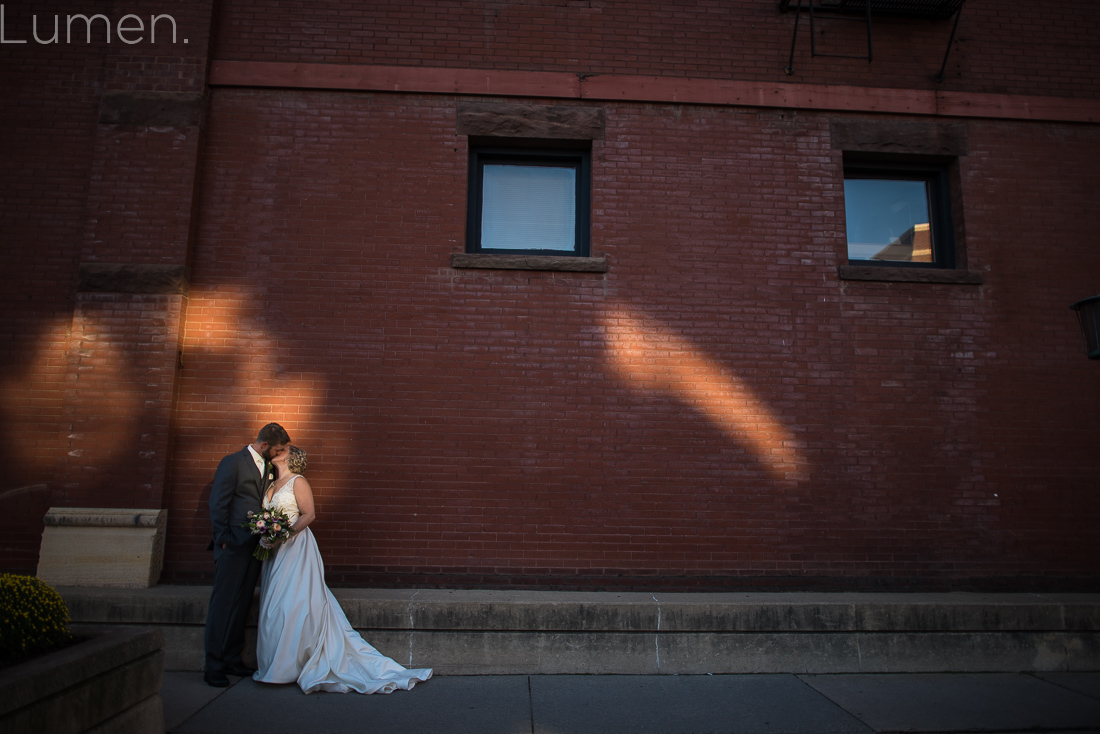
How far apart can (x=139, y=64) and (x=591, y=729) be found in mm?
7646

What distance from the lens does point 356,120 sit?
6.96 meters

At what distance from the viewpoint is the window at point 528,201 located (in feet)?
23.2

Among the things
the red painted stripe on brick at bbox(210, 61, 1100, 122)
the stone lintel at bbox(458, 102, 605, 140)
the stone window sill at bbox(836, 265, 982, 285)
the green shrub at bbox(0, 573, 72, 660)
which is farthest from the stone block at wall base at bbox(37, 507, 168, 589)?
the stone window sill at bbox(836, 265, 982, 285)

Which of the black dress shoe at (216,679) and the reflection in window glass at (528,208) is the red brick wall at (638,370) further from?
the black dress shoe at (216,679)

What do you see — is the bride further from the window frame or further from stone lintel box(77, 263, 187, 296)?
the window frame

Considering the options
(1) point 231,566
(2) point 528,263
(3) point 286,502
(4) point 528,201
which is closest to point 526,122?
(4) point 528,201

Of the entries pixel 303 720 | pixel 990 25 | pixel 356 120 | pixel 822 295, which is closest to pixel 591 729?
pixel 303 720

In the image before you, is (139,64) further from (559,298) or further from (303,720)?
(303,720)

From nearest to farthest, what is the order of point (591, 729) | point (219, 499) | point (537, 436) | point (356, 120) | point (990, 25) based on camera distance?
point (591, 729) < point (219, 499) < point (537, 436) < point (356, 120) < point (990, 25)

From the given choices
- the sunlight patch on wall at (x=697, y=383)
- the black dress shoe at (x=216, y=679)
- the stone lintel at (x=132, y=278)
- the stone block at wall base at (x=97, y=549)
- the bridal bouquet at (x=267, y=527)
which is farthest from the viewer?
the sunlight patch on wall at (x=697, y=383)

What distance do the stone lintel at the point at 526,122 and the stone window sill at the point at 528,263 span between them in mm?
1381

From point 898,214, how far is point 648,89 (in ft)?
10.6

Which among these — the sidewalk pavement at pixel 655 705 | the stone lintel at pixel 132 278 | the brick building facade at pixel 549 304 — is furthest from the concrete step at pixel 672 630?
the stone lintel at pixel 132 278

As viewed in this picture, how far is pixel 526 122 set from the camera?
7.01 meters
